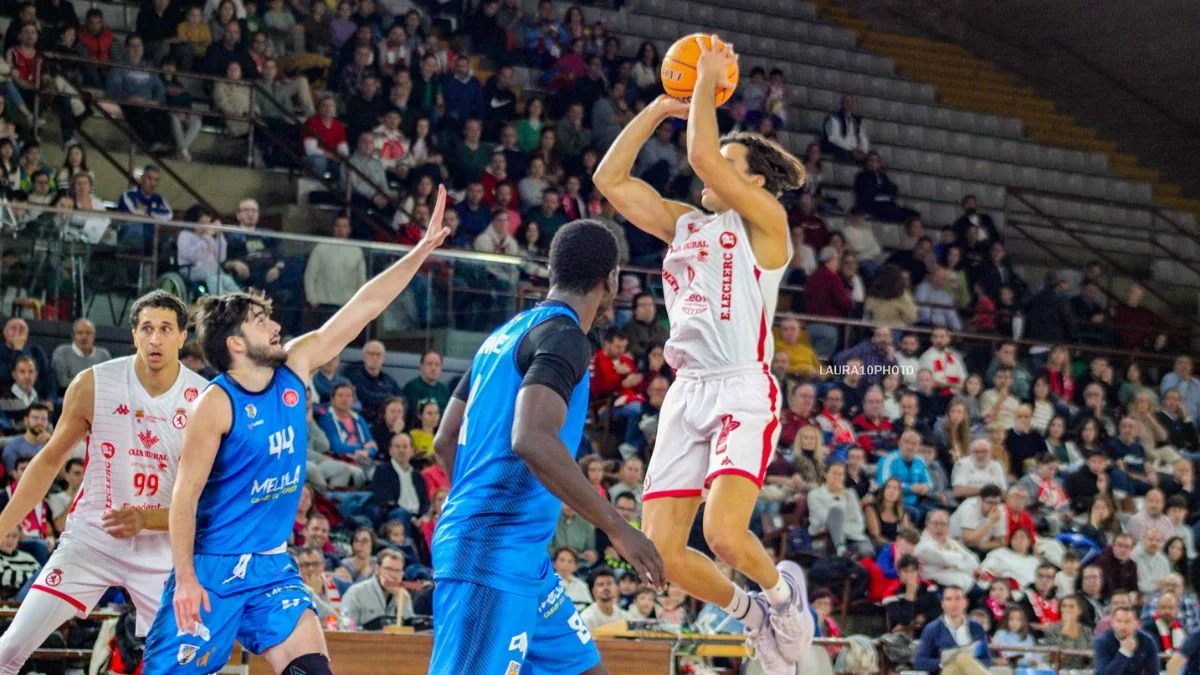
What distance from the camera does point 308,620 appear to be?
6.19 m

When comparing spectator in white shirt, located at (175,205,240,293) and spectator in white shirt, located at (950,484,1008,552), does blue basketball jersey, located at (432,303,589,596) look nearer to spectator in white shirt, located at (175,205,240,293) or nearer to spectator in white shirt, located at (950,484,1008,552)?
spectator in white shirt, located at (175,205,240,293)

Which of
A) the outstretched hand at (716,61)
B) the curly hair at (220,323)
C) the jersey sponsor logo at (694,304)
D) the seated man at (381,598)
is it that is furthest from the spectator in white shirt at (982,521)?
the curly hair at (220,323)

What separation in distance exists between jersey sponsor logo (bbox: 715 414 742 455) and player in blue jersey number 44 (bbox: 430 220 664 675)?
170cm

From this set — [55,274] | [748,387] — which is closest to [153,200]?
[55,274]

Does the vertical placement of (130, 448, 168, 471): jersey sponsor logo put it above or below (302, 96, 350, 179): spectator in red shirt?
below

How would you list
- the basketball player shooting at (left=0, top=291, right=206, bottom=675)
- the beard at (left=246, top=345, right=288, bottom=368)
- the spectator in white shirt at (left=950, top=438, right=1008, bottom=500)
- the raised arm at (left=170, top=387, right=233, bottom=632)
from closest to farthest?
the raised arm at (left=170, top=387, right=233, bottom=632) < the beard at (left=246, top=345, right=288, bottom=368) < the basketball player shooting at (left=0, top=291, right=206, bottom=675) < the spectator in white shirt at (left=950, top=438, right=1008, bottom=500)

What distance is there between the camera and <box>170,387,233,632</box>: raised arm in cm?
586

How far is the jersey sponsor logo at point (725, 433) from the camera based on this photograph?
6.89 m

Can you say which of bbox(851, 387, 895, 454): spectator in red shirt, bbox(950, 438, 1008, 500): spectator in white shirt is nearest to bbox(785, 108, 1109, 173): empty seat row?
bbox(851, 387, 895, 454): spectator in red shirt

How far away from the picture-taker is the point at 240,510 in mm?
6207

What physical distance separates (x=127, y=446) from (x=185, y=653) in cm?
168

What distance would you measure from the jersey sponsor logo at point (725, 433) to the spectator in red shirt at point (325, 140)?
35.0 ft

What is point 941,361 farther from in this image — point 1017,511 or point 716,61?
point 716,61

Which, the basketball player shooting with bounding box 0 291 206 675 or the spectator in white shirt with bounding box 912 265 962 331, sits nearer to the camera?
the basketball player shooting with bounding box 0 291 206 675
